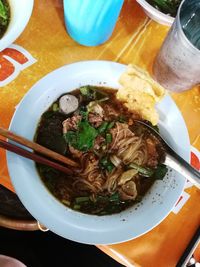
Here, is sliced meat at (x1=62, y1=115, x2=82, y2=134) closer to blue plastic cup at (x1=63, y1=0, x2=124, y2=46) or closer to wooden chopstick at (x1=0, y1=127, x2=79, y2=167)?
wooden chopstick at (x1=0, y1=127, x2=79, y2=167)

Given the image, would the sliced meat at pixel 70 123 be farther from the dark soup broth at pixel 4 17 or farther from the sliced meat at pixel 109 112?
the dark soup broth at pixel 4 17

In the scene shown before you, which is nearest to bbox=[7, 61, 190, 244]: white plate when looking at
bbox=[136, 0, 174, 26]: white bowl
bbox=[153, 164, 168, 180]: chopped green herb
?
bbox=[153, 164, 168, 180]: chopped green herb

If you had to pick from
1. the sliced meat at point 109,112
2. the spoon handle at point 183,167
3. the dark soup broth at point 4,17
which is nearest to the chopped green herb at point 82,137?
the sliced meat at point 109,112

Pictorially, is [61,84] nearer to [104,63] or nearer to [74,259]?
[104,63]

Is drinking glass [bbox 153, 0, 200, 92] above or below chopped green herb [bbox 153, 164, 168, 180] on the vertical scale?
above

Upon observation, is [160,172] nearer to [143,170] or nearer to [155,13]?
[143,170]

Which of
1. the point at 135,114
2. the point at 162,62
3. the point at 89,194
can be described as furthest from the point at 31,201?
the point at 162,62
